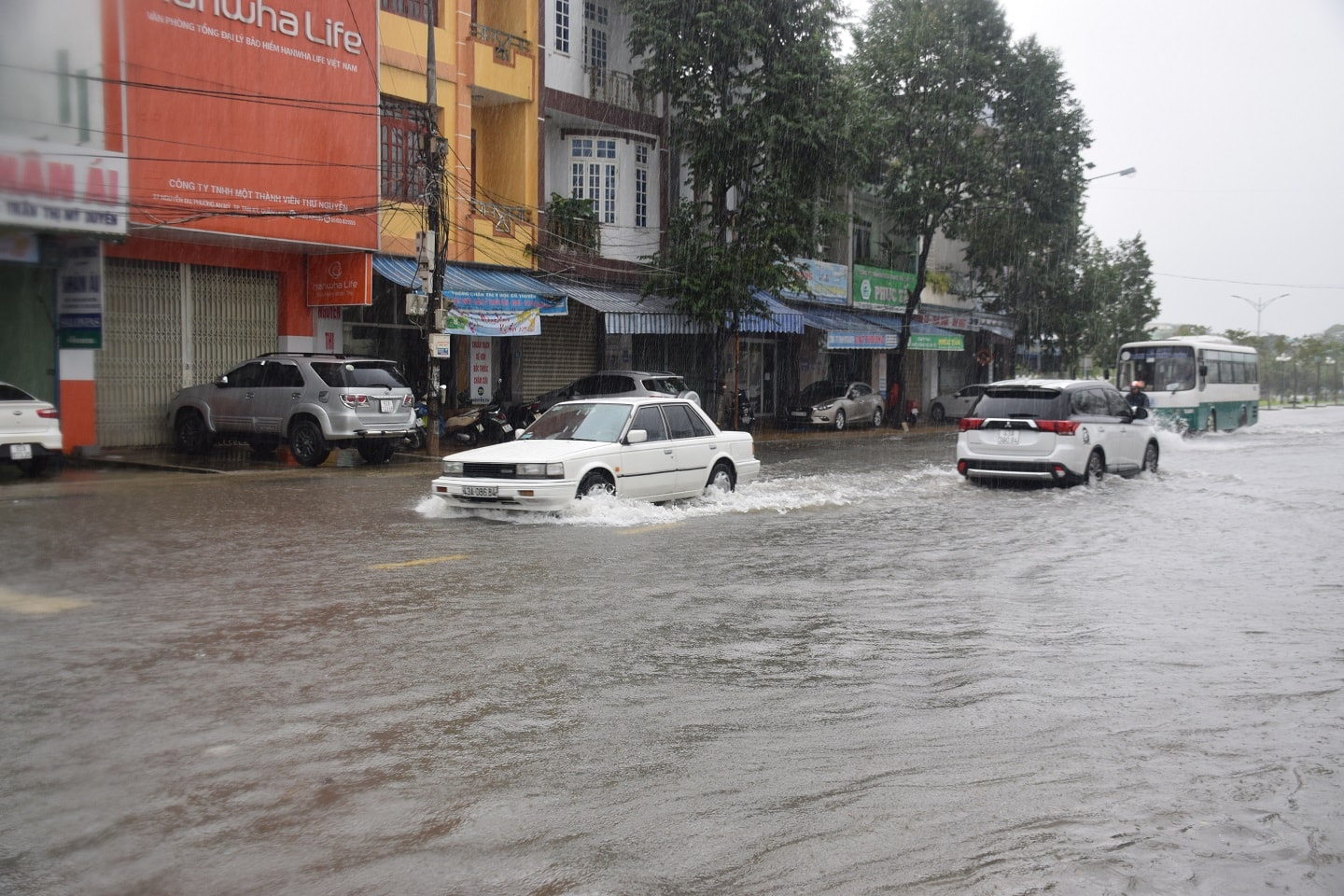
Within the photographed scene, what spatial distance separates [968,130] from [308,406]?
2632cm

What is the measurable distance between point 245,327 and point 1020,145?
28.5 m

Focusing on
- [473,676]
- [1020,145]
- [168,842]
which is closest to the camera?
[168,842]

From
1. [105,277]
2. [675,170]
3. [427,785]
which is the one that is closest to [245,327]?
[105,277]

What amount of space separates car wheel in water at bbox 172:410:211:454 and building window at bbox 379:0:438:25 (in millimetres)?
9036

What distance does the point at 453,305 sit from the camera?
2203 centimetres

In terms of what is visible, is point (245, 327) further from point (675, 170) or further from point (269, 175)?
point (675, 170)

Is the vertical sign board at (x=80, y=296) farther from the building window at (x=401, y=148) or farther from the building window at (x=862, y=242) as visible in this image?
the building window at (x=862, y=242)

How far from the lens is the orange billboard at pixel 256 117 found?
18.3 meters

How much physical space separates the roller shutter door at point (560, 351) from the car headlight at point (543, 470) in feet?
52.4

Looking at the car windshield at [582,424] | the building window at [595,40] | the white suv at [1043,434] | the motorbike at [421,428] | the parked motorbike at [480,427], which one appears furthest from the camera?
the building window at [595,40]

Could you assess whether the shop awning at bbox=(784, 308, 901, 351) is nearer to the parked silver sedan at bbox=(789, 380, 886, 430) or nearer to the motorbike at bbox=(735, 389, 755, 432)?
the parked silver sedan at bbox=(789, 380, 886, 430)

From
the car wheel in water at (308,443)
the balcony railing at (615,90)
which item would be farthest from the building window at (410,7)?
the car wheel in water at (308,443)

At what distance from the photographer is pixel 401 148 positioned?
77.7 ft

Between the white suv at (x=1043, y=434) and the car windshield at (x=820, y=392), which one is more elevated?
the car windshield at (x=820, y=392)
